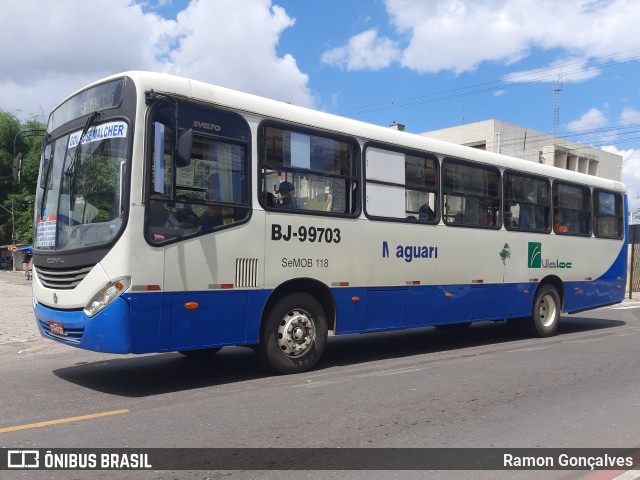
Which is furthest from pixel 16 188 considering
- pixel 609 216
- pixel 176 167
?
pixel 176 167

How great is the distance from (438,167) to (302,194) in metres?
2.96

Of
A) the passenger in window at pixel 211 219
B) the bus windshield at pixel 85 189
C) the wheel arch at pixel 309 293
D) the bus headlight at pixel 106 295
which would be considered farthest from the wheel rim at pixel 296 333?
the bus windshield at pixel 85 189

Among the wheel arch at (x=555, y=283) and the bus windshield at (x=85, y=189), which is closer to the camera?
the bus windshield at (x=85, y=189)

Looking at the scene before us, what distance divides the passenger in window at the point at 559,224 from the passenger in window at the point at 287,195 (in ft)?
22.5

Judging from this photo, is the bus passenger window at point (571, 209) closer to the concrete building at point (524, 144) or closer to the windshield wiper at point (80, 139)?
the windshield wiper at point (80, 139)

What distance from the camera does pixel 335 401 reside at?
659 centimetres

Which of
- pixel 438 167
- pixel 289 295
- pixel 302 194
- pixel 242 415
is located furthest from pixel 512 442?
pixel 438 167

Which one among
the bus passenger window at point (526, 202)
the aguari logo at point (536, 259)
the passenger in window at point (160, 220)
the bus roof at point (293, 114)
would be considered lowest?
the aguari logo at point (536, 259)

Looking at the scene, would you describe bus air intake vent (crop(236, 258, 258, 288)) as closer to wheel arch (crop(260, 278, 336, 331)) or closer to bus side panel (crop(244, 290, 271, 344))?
bus side panel (crop(244, 290, 271, 344))

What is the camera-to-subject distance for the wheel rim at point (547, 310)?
12.5m

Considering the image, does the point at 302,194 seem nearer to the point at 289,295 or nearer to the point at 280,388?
the point at 289,295

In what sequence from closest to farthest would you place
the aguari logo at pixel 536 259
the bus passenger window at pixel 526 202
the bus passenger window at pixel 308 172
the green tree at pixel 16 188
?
the bus passenger window at pixel 308 172
the bus passenger window at pixel 526 202
the aguari logo at pixel 536 259
the green tree at pixel 16 188

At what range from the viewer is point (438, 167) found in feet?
32.8

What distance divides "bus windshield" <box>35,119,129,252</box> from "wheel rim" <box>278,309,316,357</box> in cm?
250
